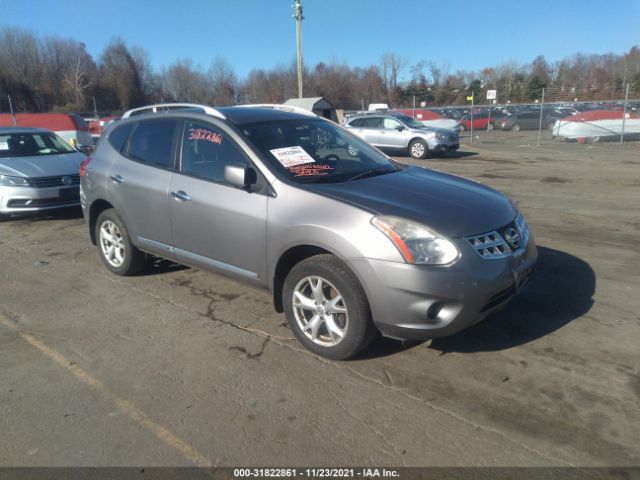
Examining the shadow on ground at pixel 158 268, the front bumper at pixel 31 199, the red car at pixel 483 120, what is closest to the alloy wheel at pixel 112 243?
the shadow on ground at pixel 158 268

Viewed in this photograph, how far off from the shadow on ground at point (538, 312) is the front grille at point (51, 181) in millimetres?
6982

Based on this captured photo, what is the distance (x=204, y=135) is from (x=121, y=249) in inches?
70.9

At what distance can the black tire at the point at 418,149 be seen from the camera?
1731 cm

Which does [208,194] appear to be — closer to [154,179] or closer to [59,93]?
[154,179]

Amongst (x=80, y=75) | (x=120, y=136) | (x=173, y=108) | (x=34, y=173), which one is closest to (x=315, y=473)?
(x=173, y=108)

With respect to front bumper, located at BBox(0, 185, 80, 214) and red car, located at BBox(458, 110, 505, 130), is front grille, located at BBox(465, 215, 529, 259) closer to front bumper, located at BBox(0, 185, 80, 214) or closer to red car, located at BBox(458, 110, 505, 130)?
front bumper, located at BBox(0, 185, 80, 214)

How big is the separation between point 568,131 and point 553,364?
72.2 ft

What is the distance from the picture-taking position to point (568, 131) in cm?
2227

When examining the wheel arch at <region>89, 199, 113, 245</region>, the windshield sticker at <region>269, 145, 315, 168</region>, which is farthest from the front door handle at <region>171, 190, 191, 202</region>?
the wheel arch at <region>89, 199, 113, 245</region>

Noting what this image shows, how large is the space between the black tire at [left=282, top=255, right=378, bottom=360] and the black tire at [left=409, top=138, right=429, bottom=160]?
48.0 ft

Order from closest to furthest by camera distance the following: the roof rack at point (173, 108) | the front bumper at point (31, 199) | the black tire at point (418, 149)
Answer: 1. the roof rack at point (173, 108)
2. the front bumper at point (31, 199)
3. the black tire at point (418, 149)

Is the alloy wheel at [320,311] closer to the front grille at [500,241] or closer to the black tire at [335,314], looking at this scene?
the black tire at [335,314]

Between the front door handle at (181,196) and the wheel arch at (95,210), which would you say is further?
the wheel arch at (95,210)

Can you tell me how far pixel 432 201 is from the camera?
3.49 m
